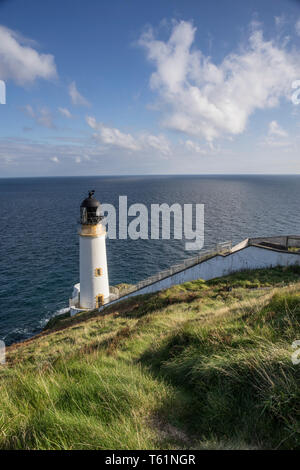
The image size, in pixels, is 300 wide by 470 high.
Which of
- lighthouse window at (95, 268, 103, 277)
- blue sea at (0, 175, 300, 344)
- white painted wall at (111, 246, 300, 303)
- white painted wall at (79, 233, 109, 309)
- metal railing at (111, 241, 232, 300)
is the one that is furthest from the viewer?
blue sea at (0, 175, 300, 344)

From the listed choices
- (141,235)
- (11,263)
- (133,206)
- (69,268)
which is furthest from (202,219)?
(11,263)

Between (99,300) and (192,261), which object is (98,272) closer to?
(99,300)

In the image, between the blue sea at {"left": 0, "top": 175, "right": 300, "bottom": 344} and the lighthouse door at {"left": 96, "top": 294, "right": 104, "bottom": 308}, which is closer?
the lighthouse door at {"left": 96, "top": 294, "right": 104, "bottom": 308}

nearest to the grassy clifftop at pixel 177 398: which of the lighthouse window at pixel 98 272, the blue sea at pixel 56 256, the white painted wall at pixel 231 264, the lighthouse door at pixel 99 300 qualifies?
the white painted wall at pixel 231 264

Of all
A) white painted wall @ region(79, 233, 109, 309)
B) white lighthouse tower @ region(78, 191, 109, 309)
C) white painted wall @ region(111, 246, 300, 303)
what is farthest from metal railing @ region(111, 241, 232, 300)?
white lighthouse tower @ region(78, 191, 109, 309)

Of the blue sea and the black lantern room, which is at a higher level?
the black lantern room

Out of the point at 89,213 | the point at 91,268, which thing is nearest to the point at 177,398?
the point at 89,213

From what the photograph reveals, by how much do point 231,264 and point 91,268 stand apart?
38.5ft

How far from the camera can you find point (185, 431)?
3.28m

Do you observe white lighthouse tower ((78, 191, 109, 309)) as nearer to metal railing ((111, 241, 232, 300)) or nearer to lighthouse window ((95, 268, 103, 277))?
lighthouse window ((95, 268, 103, 277))

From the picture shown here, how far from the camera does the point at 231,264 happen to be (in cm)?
1864

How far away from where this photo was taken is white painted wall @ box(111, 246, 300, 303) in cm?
1741

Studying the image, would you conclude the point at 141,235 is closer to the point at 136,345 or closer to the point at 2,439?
the point at 136,345
